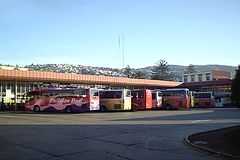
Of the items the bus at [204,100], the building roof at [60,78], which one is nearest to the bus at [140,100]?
the building roof at [60,78]

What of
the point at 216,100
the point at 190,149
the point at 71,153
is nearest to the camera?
the point at 71,153

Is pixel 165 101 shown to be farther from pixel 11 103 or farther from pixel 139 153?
pixel 139 153

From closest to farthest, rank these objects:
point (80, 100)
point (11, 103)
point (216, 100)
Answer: point (80, 100)
point (11, 103)
point (216, 100)

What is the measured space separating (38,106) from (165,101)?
1663 centimetres

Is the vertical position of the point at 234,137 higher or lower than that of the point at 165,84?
lower

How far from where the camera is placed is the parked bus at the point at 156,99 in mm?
41188

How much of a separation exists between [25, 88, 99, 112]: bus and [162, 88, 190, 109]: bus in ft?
37.4

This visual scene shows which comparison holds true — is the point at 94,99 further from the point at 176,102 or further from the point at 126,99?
the point at 176,102

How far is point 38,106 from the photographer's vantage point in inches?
1416

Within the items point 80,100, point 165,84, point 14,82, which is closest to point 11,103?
point 14,82

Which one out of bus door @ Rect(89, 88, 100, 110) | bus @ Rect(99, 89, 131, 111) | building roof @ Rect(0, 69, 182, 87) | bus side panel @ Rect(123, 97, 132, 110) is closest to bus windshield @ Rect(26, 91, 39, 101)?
building roof @ Rect(0, 69, 182, 87)

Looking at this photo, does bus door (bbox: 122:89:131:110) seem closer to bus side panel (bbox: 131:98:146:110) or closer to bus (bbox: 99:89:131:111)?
bus (bbox: 99:89:131:111)

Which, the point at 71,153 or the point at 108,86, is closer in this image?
the point at 71,153

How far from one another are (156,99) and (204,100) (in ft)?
32.2
